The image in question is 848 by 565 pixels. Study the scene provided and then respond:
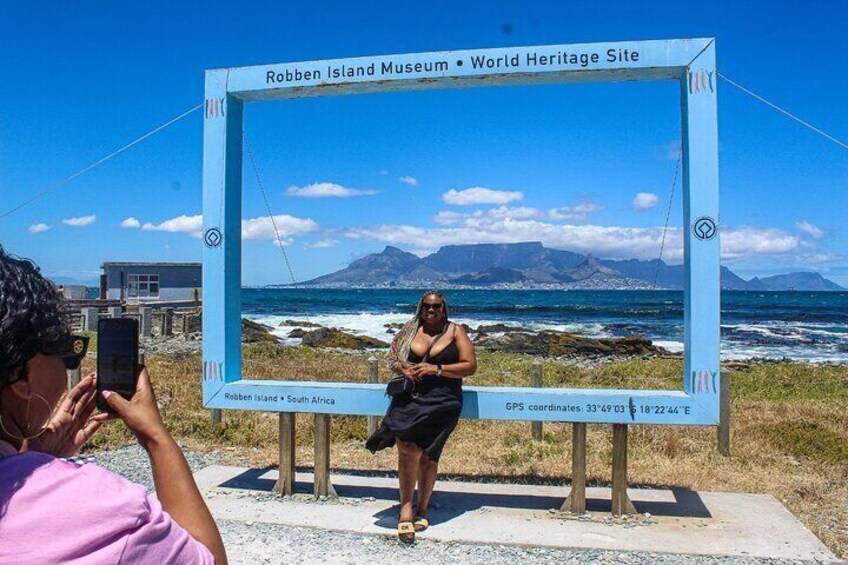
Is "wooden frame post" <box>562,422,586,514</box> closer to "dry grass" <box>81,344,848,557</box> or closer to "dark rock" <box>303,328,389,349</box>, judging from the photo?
"dry grass" <box>81,344,848,557</box>

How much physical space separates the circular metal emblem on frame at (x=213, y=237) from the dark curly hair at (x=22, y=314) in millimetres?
4882

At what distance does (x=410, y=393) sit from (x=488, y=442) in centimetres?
308

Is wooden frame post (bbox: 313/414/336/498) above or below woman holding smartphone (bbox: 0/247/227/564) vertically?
below

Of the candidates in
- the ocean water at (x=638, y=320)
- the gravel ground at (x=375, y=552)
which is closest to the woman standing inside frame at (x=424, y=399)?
the gravel ground at (x=375, y=552)

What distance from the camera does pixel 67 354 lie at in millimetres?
1313

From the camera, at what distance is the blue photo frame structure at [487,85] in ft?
17.7

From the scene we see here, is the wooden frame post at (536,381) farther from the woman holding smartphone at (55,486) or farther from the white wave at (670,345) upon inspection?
the white wave at (670,345)

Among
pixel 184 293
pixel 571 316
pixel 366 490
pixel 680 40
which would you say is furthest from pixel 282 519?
pixel 571 316

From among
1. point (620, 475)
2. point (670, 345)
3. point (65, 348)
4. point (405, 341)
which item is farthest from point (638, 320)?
point (65, 348)

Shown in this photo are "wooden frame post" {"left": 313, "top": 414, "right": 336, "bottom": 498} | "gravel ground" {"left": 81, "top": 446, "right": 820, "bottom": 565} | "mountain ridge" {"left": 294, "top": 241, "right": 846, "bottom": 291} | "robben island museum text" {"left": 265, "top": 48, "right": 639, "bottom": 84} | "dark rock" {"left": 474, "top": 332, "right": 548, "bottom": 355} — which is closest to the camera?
"gravel ground" {"left": 81, "top": 446, "right": 820, "bottom": 565}

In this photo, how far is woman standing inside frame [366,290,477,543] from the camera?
206 inches

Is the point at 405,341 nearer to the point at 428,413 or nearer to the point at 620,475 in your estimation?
the point at 428,413

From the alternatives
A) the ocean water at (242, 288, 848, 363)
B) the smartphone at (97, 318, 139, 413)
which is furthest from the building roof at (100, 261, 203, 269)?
the smartphone at (97, 318, 139, 413)

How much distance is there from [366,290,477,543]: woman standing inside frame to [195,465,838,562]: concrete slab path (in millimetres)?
341
